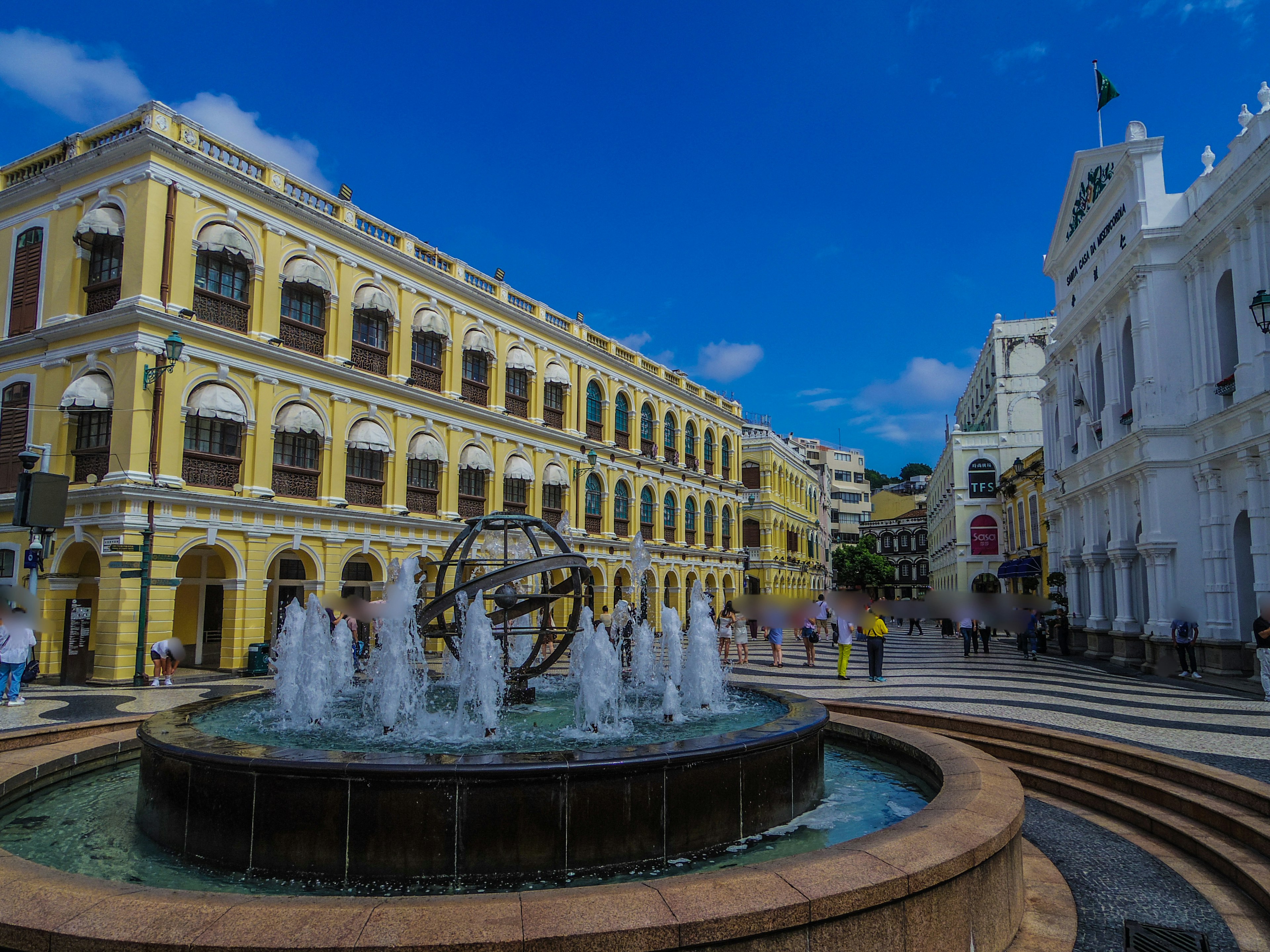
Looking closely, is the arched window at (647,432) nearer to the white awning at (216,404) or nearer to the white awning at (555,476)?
the white awning at (555,476)

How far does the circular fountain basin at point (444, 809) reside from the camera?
537 cm

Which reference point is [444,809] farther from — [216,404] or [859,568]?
[859,568]

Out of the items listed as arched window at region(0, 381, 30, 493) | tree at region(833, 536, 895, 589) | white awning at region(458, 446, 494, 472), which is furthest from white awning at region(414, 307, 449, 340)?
tree at region(833, 536, 895, 589)

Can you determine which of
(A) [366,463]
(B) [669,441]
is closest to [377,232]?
(A) [366,463]

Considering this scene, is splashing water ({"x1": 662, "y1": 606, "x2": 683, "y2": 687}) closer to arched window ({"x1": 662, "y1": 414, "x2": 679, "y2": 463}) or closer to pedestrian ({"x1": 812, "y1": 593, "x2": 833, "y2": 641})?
pedestrian ({"x1": 812, "y1": 593, "x2": 833, "y2": 641})

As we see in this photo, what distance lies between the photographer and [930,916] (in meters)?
4.50

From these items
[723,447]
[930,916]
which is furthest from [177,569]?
[723,447]

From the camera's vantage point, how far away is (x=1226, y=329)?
18812mm

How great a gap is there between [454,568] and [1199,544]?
73.9 feet

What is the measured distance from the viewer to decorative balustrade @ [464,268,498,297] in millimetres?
29844

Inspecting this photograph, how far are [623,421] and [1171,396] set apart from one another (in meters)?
23.5

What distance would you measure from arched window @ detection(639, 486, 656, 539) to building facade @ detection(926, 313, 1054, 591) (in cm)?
2255

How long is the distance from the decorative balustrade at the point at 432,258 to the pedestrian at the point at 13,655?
17270 millimetres

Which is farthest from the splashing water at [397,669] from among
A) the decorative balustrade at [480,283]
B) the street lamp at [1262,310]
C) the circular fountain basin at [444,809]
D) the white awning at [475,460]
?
the decorative balustrade at [480,283]
